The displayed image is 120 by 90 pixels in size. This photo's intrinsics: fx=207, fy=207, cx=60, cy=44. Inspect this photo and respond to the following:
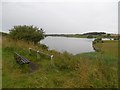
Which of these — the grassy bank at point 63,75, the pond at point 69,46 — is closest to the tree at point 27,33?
the pond at point 69,46

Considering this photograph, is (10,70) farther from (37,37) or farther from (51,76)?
(37,37)

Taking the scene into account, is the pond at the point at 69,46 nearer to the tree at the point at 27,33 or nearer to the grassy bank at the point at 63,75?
the tree at the point at 27,33

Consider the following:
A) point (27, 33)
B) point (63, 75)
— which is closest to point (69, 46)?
point (27, 33)

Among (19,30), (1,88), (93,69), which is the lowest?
(1,88)

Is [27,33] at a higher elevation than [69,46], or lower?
higher

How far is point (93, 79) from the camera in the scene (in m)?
6.65

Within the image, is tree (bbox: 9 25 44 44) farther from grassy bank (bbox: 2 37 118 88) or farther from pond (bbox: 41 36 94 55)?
grassy bank (bbox: 2 37 118 88)

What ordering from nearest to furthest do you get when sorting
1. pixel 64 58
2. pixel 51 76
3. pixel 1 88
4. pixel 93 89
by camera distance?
pixel 93 89, pixel 1 88, pixel 51 76, pixel 64 58

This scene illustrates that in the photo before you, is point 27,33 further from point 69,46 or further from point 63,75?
point 69,46

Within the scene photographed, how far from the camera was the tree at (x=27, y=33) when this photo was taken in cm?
2289

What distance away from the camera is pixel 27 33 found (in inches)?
906

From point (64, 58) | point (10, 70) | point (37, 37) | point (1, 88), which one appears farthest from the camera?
point (37, 37)

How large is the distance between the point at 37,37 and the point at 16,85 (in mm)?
16455

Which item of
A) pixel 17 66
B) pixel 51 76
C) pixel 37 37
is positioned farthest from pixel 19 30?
pixel 51 76
